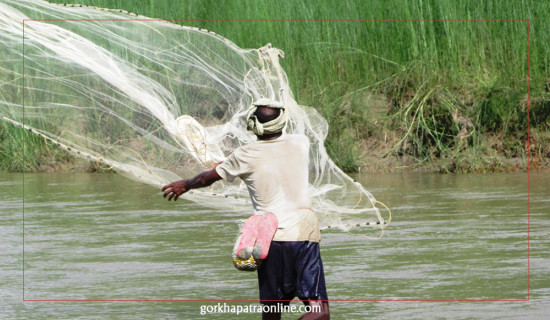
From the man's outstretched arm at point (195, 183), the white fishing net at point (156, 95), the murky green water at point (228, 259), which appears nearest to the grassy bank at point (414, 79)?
the murky green water at point (228, 259)

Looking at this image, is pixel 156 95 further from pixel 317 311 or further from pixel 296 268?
pixel 317 311

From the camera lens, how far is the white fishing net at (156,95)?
7.58 metres

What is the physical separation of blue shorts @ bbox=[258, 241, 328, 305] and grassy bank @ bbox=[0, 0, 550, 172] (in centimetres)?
901

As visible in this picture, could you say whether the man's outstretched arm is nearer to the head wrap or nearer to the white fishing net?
the head wrap

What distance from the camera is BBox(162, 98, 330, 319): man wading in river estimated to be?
549 cm

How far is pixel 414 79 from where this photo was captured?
15273mm

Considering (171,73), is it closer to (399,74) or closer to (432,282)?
(432,282)

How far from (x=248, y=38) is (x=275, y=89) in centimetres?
829

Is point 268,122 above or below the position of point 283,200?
above

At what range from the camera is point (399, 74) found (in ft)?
50.3

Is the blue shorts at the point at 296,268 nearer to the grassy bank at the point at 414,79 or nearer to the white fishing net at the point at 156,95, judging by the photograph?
the white fishing net at the point at 156,95

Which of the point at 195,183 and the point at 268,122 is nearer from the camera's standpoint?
the point at 268,122

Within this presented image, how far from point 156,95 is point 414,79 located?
790 centimetres

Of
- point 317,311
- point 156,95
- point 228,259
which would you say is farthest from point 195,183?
point 228,259
